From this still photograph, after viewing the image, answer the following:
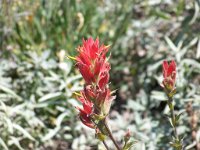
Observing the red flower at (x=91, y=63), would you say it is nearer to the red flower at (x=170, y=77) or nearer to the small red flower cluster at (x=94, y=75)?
the small red flower cluster at (x=94, y=75)

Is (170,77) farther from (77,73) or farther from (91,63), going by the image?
(77,73)

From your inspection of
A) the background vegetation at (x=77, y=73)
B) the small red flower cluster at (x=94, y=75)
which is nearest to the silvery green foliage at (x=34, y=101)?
the background vegetation at (x=77, y=73)

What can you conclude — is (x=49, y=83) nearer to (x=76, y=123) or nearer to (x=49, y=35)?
(x=76, y=123)

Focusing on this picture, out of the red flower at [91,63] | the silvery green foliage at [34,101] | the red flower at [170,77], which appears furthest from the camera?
the silvery green foliage at [34,101]

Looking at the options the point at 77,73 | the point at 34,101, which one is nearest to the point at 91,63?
the point at 34,101

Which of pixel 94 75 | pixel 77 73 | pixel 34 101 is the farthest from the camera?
pixel 77 73

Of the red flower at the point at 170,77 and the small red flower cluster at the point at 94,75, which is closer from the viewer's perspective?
the small red flower cluster at the point at 94,75

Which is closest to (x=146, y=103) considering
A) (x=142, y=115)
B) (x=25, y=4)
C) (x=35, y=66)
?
(x=142, y=115)
